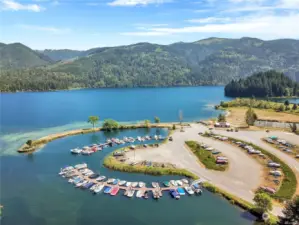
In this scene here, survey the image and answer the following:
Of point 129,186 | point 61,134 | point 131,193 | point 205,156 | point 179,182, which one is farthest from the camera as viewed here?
point 61,134

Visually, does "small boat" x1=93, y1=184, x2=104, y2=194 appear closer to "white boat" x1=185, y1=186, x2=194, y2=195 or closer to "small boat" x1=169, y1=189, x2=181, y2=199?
"small boat" x1=169, y1=189, x2=181, y2=199

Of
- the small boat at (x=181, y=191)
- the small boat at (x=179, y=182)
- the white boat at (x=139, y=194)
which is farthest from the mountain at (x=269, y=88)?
the white boat at (x=139, y=194)

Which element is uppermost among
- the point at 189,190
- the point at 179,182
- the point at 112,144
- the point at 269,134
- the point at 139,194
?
the point at 269,134

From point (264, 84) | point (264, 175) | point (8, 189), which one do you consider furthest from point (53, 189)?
point (264, 84)

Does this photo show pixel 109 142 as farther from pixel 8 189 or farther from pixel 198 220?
pixel 198 220

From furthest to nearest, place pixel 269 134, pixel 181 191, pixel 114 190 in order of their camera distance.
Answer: pixel 269 134 < pixel 114 190 < pixel 181 191

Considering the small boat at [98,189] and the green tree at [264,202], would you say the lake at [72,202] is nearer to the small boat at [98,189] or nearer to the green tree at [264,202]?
the small boat at [98,189]

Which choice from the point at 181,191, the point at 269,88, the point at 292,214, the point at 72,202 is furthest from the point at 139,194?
the point at 269,88

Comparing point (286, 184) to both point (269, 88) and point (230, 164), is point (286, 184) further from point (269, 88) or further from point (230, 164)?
point (269, 88)
